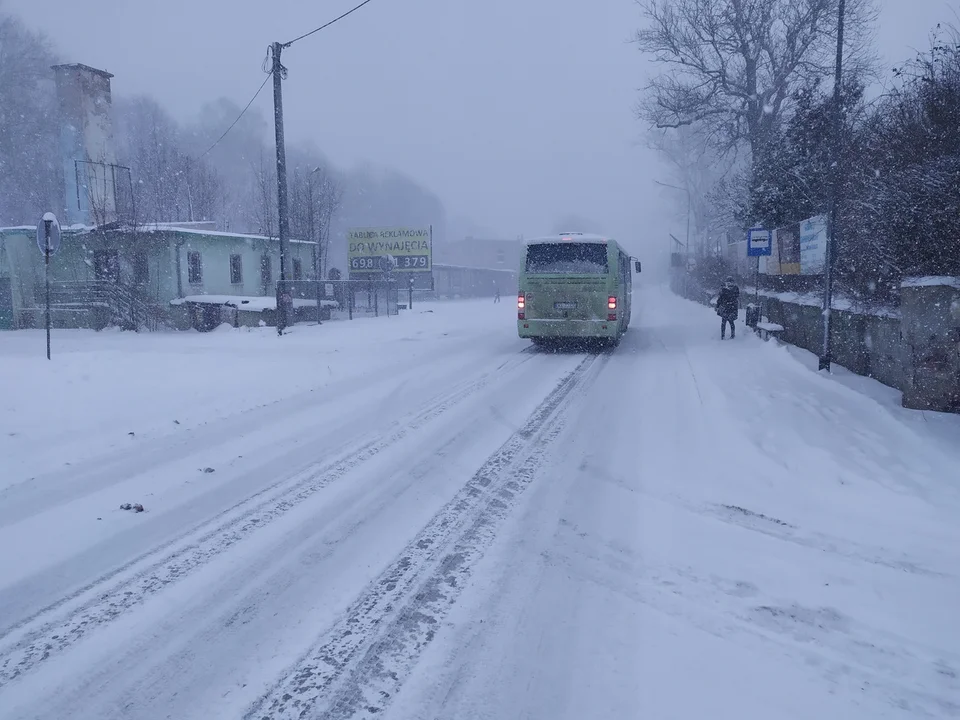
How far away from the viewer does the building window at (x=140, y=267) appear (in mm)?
27734

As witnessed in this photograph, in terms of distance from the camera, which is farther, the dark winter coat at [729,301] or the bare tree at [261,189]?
the bare tree at [261,189]

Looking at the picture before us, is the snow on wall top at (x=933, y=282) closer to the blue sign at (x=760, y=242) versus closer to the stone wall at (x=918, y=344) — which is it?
the stone wall at (x=918, y=344)

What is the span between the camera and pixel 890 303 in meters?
10.2

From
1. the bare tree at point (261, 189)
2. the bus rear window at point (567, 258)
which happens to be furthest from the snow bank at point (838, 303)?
the bare tree at point (261, 189)

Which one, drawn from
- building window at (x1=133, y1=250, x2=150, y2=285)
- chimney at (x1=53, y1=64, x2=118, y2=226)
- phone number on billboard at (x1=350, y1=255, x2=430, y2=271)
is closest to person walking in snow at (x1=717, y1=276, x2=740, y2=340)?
building window at (x1=133, y1=250, x2=150, y2=285)

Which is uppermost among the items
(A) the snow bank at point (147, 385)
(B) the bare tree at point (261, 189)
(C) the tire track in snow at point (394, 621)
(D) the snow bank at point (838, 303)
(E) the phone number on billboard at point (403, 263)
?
(B) the bare tree at point (261, 189)

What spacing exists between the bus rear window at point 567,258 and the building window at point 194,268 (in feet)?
60.9

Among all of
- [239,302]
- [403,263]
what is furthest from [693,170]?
[239,302]

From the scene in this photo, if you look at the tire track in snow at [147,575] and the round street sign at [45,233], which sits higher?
the round street sign at [45,233]

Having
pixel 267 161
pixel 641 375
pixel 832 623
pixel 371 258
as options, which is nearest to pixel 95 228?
pixel 371 258

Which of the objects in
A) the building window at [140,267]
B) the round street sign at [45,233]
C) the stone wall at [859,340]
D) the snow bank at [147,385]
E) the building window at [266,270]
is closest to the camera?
the snow bank at [147,385]

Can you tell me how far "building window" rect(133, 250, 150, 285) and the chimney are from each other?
9546 mm

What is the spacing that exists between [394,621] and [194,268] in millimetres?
29147

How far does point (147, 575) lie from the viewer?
4195 mm
